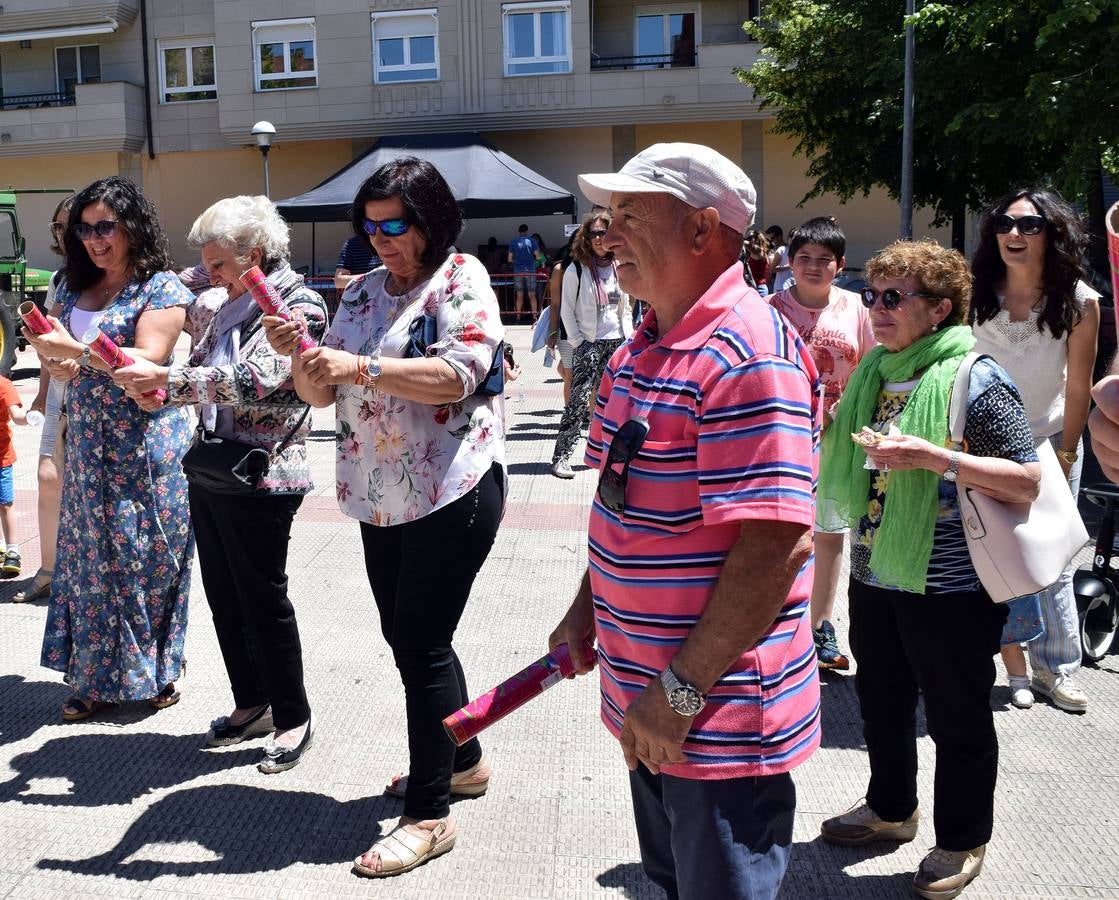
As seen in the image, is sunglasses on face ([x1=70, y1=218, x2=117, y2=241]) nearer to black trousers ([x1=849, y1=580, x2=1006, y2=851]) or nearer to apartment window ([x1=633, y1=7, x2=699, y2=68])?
black trousers ([x1=849, y1=580, x2=1006, y2=851])

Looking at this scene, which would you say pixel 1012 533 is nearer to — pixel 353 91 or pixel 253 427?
pixel 253 427

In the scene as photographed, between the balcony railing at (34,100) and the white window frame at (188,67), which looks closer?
the white window frame at (188,67)

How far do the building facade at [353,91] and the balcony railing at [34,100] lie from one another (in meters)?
0.06

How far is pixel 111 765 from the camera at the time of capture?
387 centimetres

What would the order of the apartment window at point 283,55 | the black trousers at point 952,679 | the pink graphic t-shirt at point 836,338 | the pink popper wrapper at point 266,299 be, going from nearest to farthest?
the pink popper wrapper at point 266,299, the black trousers at point 952,679, the pink graphic t-shirt at point 836,338, the apartment window at point 283,55

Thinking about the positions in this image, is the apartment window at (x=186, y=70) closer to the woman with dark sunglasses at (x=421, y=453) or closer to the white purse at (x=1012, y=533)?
the woman with dark sunglasses at (x=421, y=453)

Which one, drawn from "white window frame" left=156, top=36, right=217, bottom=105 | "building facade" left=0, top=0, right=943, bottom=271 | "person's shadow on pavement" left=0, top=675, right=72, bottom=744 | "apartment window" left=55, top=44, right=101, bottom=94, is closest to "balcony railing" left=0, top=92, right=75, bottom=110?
"building facade" left=0, top=0, right=943, bottom=271

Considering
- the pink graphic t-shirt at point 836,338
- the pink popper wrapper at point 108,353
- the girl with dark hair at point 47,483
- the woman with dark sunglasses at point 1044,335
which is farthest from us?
the girl with dark hair at point 47,483

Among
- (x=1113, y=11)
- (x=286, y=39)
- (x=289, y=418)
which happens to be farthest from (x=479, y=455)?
(x=286, y=39)

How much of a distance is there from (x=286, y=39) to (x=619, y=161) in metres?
8.82

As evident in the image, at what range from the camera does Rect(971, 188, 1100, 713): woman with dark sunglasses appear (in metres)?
3.93

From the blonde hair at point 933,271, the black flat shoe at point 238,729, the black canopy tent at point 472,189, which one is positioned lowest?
the black flat shoe at point 238,729

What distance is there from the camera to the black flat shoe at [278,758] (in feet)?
12.4

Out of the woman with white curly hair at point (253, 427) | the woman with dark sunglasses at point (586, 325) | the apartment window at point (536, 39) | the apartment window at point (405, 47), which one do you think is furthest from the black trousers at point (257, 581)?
the apartment window at point (405, 47)
